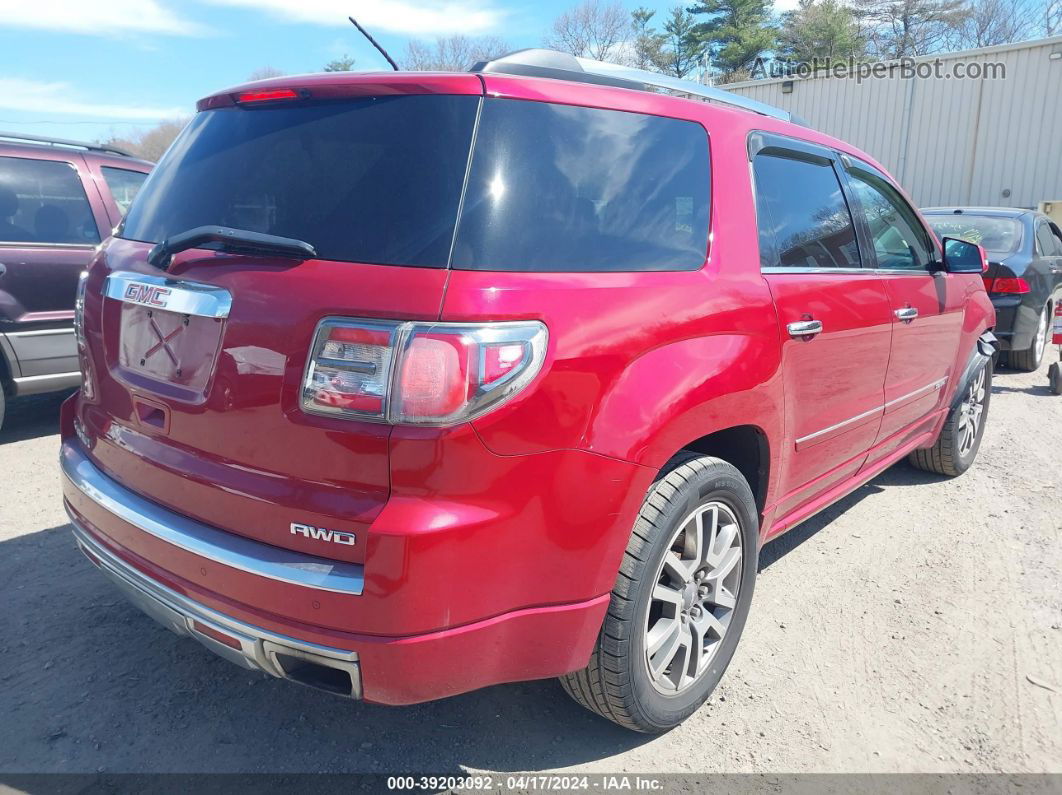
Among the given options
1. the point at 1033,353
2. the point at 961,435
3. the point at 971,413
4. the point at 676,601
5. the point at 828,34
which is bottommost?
the point at 1033,353

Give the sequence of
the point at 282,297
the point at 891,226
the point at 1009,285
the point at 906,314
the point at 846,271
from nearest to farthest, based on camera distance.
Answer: the point at 282,297
the point at 846,271
the point at 906,314
the point at 891,226
the point at 1009,285

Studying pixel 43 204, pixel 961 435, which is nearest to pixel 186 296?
pixel 43 204

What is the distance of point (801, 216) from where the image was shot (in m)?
2.95

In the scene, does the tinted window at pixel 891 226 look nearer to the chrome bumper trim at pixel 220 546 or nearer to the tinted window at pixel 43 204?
the chrome bumper trim at pixel 220 546

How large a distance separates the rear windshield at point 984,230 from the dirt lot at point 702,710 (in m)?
5.09

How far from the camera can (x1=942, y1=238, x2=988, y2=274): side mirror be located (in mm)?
3943

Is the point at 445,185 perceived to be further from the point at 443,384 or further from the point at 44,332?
the point at 44,332

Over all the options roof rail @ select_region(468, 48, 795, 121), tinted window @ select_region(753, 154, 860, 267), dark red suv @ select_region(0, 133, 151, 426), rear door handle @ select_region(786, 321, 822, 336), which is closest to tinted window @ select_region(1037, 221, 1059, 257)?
tinted window @ select_region(753, 154, 860, 267)

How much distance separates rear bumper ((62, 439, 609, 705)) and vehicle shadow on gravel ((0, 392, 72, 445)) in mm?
3889

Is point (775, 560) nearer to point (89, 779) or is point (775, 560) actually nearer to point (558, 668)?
point (558, 668)

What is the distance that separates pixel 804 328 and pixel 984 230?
6.67 meters

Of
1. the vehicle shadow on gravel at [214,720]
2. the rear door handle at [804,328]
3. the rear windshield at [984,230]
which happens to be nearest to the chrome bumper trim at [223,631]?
the vehicle shadow on gravel at [214,720]

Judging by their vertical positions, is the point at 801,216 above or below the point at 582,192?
below

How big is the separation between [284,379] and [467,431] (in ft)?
1.53
